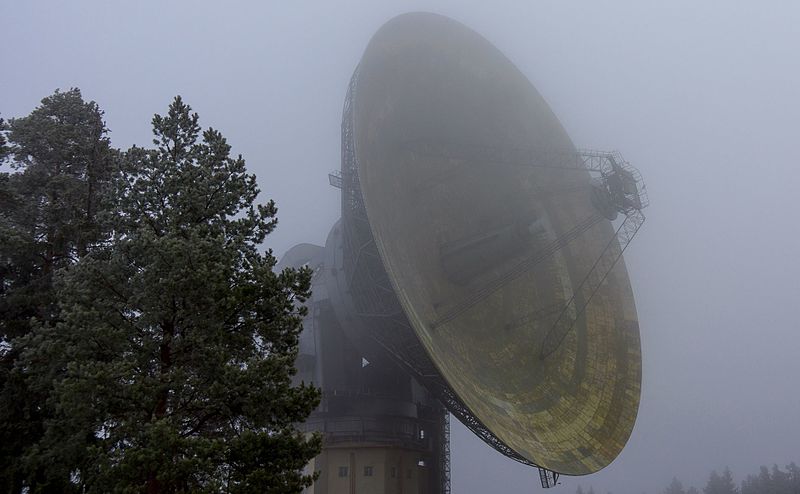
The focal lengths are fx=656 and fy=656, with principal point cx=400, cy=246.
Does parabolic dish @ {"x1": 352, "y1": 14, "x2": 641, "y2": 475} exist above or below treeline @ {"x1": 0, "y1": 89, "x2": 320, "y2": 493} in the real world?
above

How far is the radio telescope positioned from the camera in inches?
1070

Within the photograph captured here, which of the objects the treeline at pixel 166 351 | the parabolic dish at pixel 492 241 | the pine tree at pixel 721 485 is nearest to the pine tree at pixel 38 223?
the treeline at pixel 166 351

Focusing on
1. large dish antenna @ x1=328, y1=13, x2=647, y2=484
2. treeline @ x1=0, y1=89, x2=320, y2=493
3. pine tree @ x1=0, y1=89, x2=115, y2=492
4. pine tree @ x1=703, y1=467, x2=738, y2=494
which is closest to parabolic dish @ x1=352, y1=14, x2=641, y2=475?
large dish antenna @ x1=328, y1=13, x2=647, y2=484

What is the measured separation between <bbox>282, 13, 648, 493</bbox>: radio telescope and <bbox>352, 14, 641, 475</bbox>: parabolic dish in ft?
0.31

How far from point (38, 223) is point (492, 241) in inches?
747

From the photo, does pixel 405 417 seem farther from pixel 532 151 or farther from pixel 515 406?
pixel 532 151

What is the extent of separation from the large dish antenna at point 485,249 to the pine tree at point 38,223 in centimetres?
962

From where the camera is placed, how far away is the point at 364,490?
39.2 metres

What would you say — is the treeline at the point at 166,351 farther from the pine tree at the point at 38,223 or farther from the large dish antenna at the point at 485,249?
the large dish antenna at the point at 485,249

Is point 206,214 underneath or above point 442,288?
underneath

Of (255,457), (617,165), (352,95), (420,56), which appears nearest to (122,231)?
(255,457)

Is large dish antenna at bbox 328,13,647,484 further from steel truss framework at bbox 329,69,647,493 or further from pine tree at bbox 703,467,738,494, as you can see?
pine tree at bbox 703,467,738,494

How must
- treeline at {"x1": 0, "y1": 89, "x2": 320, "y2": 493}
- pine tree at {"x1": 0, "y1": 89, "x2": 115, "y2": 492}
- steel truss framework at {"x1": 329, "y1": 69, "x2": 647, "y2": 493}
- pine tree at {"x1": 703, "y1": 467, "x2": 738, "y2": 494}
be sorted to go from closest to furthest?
treeline at {"x1": 0, "y1": 89, "x2": 320, "y2": 493} < pine tree at {"x1": 0, "y1": 89, "x2": 115, "y2": 492} < steel truss framework at {"x1": 329, "y1": 69, "x2": 647, "y2": 493} < pine tree at {"x1": 703, "y1": 467, "x2": 738, "y2": 494}

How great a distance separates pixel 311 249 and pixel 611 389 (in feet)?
66.2
